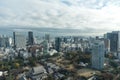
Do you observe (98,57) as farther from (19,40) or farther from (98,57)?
(19,40)

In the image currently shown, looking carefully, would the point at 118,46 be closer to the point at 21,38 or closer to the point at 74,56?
the point at 74,56

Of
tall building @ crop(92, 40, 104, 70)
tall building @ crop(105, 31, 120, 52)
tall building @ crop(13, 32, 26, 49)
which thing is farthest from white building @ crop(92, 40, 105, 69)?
tall building @ crop(13, 32, 26, 49)

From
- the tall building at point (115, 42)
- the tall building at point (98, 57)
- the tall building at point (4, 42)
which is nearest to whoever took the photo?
the tall building at point (98, 57)

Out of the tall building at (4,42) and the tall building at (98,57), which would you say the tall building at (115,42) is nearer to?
the tall building at (98,57)

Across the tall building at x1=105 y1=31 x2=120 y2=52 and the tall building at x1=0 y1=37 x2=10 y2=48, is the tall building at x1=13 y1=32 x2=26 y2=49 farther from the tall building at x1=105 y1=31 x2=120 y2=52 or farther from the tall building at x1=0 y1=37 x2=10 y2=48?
the tall building at x1=105 y1=31 x2=120 y2=52

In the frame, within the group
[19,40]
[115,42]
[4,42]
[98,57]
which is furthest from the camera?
[4,42]

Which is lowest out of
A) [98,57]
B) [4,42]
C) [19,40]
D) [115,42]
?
[4,42]

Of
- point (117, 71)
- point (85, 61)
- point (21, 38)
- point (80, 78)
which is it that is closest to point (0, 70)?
point (80, 78)

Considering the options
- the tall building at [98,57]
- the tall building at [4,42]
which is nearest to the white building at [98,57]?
the tall building at [98,57]

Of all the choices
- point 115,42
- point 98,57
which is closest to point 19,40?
point 115,42

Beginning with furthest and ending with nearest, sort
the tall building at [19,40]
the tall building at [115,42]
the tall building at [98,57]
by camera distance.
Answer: the tall building at [19,40], the tall building at [115,42], the tall building at [98,57]

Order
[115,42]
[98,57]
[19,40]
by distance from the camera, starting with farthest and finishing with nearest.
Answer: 1. [19,40]
2. [115,42]
3. [98,57]
